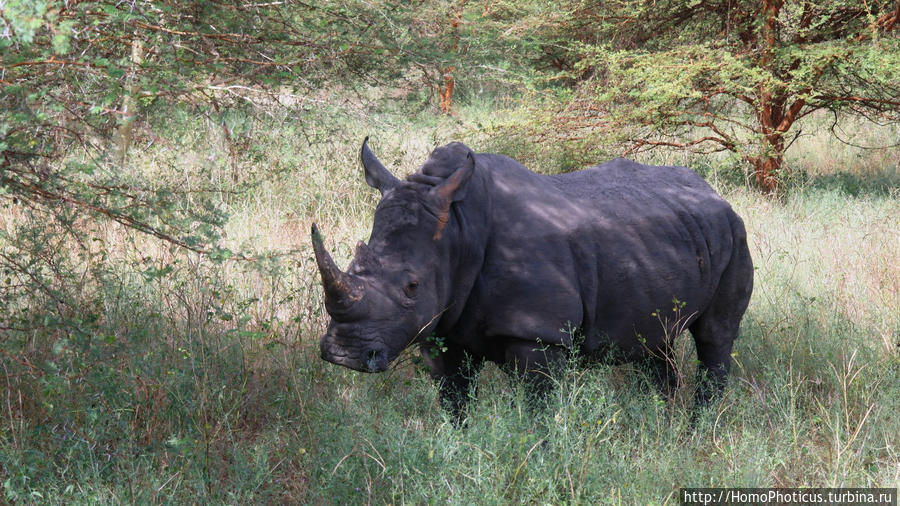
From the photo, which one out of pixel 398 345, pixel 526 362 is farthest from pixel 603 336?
pixel 398 345

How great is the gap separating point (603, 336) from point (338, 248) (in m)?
2.97

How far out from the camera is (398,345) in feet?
12.8

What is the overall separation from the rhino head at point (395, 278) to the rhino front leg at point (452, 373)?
0.50m

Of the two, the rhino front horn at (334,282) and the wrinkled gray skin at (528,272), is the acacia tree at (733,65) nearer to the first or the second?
the wrinkled gray skin at (528,272)

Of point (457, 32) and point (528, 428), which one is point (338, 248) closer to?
point (528, 428)

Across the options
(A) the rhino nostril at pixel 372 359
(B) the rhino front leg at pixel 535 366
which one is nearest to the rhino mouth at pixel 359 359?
(A) the rhino nostril at pixel 372 359

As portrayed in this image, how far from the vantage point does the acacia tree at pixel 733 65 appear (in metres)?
9.43

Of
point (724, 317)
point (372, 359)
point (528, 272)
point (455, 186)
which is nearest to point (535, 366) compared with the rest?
point (528, 272)

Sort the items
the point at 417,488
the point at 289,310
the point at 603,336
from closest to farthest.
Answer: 1. the point at 417,488
2. the point at 603,336
3. the point at 289,310

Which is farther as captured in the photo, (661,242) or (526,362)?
(661,242)

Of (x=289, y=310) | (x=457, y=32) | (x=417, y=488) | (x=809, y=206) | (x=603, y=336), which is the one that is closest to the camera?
(x=417, y=488)

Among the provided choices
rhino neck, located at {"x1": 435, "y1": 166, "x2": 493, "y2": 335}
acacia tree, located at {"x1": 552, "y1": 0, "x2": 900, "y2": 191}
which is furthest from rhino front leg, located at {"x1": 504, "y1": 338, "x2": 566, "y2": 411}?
acacia tree, located at {"x1": 552, "y1": 0, "x2": 900, "y2": 191}

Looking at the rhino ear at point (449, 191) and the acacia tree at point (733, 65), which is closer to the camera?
the rhino ear at point (449, 191)

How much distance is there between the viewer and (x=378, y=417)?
4.49 m
